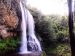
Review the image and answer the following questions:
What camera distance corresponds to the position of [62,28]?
1.65m

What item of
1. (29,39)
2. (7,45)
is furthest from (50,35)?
(7,45)

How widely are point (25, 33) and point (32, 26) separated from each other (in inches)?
3.3

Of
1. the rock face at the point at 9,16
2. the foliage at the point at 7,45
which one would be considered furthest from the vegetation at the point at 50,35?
the rock face at the point at 9,16

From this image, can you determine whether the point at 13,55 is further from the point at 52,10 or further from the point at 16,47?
the point at 52,10

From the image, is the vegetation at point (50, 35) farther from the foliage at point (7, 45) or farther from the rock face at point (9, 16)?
the rock face at point (9, 16)

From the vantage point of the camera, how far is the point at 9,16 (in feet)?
5.50

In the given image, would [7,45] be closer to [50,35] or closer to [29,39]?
[29,39]

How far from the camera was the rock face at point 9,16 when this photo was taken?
166cm

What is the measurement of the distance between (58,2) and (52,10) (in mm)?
85

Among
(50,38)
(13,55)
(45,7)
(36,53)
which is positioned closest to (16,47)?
(13,55)

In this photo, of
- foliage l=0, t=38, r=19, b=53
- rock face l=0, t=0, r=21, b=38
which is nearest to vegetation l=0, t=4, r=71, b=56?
foliage l=0, t=38, r=19, b=53

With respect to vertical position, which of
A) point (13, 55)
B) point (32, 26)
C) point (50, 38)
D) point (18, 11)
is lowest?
point (13, 55)

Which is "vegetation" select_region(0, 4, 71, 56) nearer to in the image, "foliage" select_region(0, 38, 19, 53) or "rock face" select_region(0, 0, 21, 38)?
"foliage" select_region(0, 38, 19, 53)

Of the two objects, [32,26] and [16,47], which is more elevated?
[32,26]
